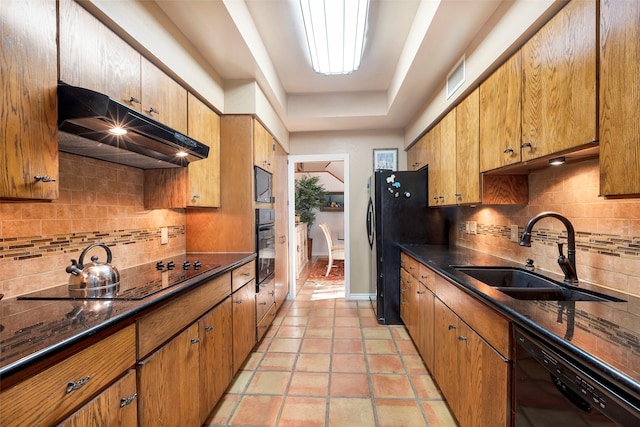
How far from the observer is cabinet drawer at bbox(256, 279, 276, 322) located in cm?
248

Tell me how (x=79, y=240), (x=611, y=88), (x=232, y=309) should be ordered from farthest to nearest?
(x=232, y=309) < (x=79, y=240) < (x=611, y=88)

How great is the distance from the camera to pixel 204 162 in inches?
87.9

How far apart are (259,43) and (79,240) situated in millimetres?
1883

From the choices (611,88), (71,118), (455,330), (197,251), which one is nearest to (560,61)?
(611,88)

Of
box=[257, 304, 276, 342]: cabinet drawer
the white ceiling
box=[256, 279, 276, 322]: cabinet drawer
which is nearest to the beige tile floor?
box=[257, 304, 276, 342]: cabinet drawer

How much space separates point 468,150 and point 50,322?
2.41m

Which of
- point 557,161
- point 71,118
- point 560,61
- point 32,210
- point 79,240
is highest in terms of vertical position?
point 560,61

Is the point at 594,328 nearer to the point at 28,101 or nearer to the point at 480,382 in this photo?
the point at 480,382

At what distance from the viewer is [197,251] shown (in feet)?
8.07

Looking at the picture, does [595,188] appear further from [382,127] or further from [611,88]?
[382,127]

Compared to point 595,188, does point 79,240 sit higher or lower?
lower

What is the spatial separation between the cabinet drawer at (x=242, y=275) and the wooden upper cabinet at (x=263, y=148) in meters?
0.93

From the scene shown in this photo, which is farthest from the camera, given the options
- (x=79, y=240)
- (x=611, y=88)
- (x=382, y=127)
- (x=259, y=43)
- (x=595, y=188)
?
(x=382, y=127)

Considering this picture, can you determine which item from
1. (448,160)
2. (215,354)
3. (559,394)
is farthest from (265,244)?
(559,394)
